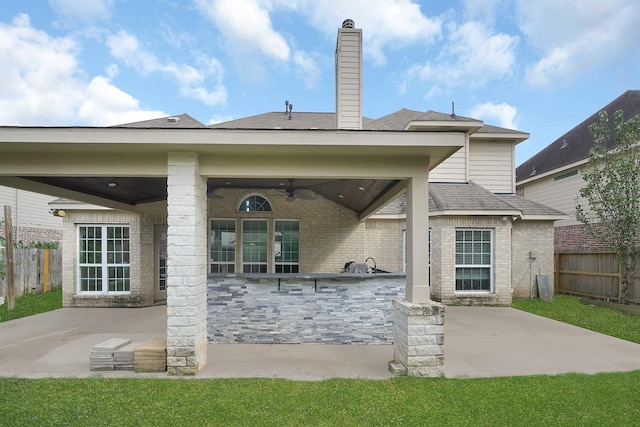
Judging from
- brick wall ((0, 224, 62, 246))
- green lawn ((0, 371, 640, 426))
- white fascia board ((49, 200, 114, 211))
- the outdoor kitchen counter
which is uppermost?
white fascia board ((49, 200, 114, 211))

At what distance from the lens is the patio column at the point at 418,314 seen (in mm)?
4402

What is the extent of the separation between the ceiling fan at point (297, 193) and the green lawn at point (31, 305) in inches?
267

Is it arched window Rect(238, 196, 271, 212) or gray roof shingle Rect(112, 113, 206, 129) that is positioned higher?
gray roof shingle Rect(112, 113, 206, 129)

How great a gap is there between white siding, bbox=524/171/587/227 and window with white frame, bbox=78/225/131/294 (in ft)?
49.7

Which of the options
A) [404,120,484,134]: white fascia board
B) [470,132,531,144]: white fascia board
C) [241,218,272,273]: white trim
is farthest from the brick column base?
[470,132,531,144]: white fascia board

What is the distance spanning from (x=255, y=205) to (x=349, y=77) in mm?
5162

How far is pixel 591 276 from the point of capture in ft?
37.6

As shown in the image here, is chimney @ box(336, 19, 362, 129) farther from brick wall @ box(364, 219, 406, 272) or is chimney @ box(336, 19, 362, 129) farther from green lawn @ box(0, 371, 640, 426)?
brick wall @ box(364, 219, 406, 272)

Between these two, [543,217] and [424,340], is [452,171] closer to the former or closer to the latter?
[543,217]

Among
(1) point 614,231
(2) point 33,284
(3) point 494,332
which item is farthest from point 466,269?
(2) point 33,284

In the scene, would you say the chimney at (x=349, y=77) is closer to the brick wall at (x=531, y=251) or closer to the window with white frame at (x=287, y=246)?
the window with white frame at (x=287, y=246)

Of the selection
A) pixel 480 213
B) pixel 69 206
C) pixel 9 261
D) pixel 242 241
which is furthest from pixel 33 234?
pixel 480 213

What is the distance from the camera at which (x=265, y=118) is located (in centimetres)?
1417

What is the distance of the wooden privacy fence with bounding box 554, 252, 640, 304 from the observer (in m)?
10.5
